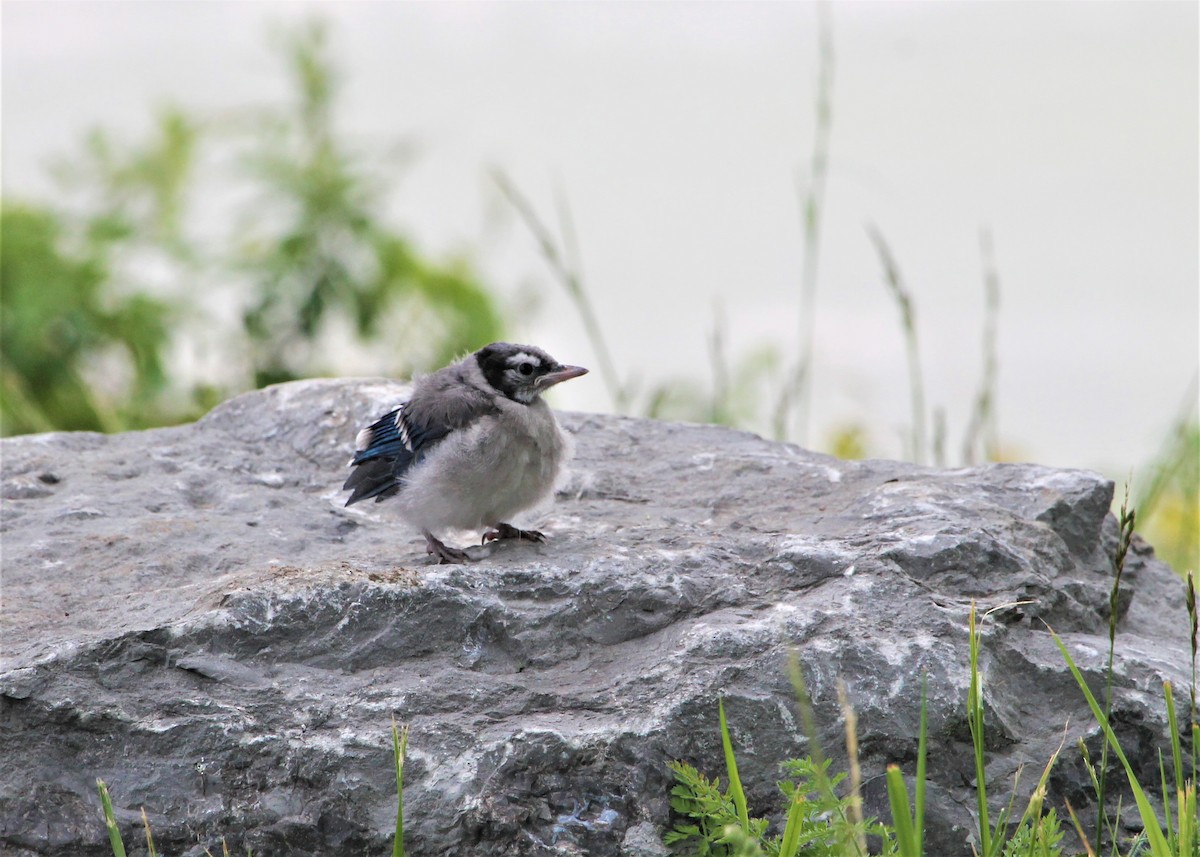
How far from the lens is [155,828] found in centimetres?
389

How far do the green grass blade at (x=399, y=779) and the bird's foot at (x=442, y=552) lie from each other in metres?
0.95

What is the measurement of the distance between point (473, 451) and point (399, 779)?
172 centimetres

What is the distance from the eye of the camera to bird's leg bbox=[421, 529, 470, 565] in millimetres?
4922

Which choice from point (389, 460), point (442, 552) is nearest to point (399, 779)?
→ point (442, 552)

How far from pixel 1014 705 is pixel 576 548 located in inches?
60.8

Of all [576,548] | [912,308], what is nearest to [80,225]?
[912,308]

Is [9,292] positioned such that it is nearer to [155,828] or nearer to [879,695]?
[155,828]

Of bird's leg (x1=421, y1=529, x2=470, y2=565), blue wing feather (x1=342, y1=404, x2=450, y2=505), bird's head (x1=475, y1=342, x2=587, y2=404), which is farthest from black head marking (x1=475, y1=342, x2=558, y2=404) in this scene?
bird's leg (x1=421, y1=529, x2=470, y2=565)

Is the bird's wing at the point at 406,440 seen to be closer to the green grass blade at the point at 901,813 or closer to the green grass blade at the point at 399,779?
the green grass blade at the point at 399,779

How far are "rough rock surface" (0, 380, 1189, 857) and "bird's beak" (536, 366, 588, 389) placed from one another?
54 cm

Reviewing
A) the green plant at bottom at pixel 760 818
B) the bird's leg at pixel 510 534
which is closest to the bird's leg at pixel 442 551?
the bird's leg at pixel 510 534

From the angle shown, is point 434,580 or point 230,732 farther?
point 434,580

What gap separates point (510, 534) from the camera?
5.17 meters

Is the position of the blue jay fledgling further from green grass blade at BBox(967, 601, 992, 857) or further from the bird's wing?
green grass blade at BBox(967, 601, 992, 857)
